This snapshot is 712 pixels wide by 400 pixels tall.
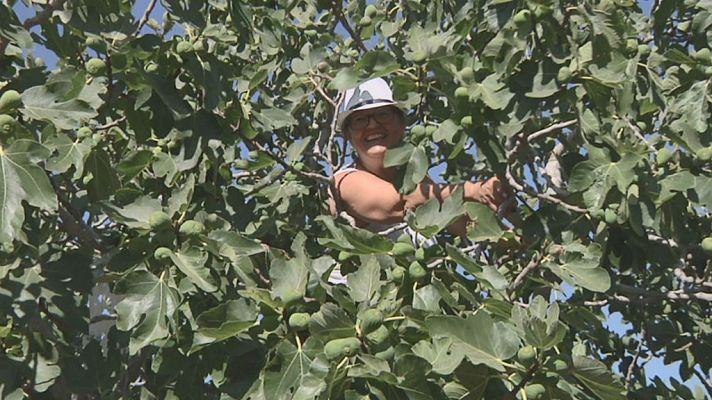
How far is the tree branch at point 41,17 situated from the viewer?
2.85m

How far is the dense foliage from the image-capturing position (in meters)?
2.18

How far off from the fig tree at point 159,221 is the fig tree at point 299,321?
1.46ft

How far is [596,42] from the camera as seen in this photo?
2.75 m

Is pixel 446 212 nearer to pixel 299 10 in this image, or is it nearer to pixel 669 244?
pixel 669 244

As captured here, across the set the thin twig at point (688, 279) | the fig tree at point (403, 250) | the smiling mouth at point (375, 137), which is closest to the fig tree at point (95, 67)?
the fig tree at point (403, 250)

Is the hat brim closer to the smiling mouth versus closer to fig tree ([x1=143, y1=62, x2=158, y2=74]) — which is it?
the smiling mouth

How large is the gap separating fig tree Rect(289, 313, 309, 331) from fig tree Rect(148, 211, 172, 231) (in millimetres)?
444

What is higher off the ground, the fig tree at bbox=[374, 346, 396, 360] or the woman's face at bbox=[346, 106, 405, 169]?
the woman's face at bbox=[346, 106, 405, 169]

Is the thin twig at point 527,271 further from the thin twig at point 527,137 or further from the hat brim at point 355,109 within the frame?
the hat brim at point 355,109

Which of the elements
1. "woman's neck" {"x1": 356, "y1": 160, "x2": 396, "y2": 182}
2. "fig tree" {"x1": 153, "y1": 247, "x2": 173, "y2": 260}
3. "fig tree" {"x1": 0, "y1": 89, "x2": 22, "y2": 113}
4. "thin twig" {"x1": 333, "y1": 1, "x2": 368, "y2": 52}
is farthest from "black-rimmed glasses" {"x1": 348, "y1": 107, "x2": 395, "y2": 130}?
Result: "fig tree" {"x1": 0, "y1": 89, "x2": 22, "y2": 113}

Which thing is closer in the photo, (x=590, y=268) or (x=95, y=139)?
(x=590, y=268)

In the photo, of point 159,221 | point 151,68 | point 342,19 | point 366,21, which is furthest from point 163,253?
point 342,19

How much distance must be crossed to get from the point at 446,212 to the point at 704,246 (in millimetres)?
1075

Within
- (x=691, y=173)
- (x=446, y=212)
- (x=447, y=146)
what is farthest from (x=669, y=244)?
(x=446, y=212)
